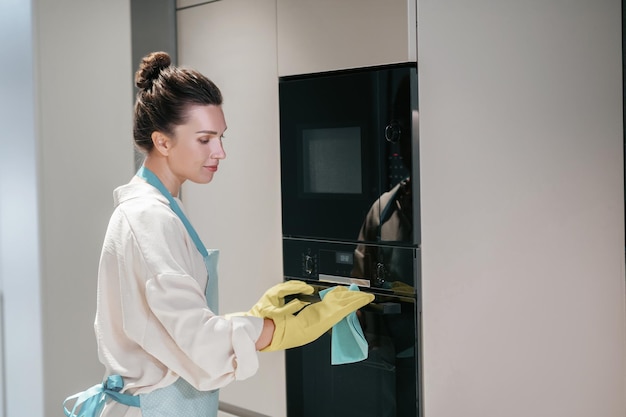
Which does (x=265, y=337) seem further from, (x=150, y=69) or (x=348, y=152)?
(x=348, y=152)

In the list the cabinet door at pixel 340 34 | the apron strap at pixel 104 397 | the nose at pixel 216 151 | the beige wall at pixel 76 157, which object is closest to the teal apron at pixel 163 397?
the apron strap at pixel 104 397

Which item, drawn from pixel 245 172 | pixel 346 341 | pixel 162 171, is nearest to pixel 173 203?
pixel 162 171

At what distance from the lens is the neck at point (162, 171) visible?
1.46 m

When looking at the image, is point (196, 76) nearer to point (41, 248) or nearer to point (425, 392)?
point (425, 392)

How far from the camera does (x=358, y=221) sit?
1982mm

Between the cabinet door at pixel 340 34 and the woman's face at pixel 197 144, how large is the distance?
705mm

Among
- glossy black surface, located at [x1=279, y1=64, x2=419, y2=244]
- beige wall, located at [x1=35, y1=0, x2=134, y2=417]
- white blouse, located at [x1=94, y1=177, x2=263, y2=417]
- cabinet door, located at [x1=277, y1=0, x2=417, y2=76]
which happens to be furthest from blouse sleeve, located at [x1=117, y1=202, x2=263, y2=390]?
beige wall, located at [x1=35, y1=0, x2=134, y2=417]

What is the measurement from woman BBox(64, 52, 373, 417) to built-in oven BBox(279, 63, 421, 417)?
1.50 ft

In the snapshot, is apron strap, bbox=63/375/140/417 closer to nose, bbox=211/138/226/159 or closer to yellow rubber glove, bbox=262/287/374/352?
yellow rubber glove, bbox=262/287/374/352

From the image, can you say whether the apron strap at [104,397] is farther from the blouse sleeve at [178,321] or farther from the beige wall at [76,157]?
the beige wall at [76,157]

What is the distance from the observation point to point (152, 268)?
1.28 m

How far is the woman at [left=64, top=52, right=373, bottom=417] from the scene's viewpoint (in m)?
1.28

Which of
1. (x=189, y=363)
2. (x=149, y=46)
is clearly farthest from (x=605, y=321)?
(x=149, y=46)

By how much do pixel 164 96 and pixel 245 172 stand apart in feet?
3.55
